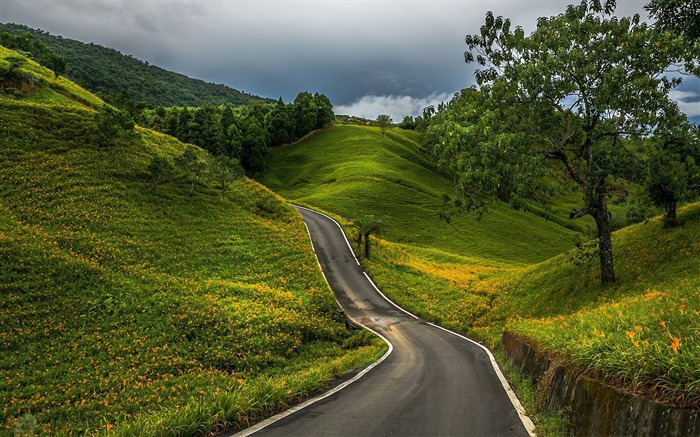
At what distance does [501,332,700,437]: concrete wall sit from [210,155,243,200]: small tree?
3715 centimetres

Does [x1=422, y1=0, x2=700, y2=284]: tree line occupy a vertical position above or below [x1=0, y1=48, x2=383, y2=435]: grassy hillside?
above

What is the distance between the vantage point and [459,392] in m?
10.2

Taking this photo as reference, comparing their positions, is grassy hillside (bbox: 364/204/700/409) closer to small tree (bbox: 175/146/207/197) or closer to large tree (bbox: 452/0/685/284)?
large tree (bbox: 452/0/685/284)

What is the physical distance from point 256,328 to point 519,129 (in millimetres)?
17284

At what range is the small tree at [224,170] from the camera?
40.5 m

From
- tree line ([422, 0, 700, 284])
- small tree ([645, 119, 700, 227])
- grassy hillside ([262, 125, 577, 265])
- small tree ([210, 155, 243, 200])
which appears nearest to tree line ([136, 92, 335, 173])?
grassy hillside ([262, 125, 577, 265])

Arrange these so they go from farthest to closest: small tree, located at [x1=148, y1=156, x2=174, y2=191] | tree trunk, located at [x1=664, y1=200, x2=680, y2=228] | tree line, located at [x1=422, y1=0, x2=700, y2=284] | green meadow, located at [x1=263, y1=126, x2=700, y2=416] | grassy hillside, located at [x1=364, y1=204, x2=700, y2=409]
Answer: small tree, located at [x1=148, y1=156, x2=174, y2=191]
tree trunk, located at [x1=664, y1=200, x2=680, y2=228]
tree line, located at [x1=422, y1=0, x2=700, y2=284]
green meadow, located at [x1=263, y1=126, x2=700, y2=416]
grassy hillside, located at [x1=364, y1=204, x2=700, y2=409]

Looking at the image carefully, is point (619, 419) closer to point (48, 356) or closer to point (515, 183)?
point (515, 183)

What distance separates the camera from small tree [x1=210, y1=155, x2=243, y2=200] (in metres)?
40.5

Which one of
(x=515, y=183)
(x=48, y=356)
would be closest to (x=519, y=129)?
(x=515, y=183)

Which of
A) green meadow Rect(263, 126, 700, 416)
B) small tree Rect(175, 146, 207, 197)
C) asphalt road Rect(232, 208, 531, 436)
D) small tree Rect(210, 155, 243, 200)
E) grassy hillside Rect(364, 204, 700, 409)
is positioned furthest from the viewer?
small tree Rect(210, 155, 243, 200)

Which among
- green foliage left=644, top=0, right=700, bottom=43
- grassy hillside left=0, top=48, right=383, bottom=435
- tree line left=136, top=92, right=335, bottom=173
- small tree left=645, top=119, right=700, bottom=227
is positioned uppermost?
tree line left=136, top=92, right=335, bottom=173

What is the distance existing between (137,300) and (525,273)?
29.1m

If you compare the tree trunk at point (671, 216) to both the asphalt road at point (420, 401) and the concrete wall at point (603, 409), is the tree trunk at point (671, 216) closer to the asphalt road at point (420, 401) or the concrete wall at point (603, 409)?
the asphalt road at point (420, 401)
